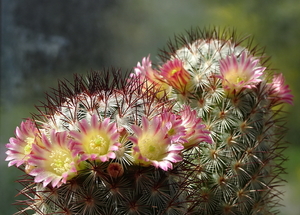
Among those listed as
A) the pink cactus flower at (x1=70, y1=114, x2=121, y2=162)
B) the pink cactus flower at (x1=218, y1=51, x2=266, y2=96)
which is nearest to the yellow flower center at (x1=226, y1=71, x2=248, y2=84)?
the pink cactus flower at (x1=218, y1=51, x2=266, y2=96)

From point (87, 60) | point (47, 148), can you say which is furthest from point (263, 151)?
point (87, 60)

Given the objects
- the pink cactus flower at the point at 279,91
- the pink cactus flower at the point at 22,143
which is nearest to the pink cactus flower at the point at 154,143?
the pink cactus flower at the point at 22,143

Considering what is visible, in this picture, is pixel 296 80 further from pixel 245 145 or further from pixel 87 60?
pixel 245 145

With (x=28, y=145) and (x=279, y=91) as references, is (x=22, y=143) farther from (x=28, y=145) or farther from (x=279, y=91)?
(x=279, y=91)

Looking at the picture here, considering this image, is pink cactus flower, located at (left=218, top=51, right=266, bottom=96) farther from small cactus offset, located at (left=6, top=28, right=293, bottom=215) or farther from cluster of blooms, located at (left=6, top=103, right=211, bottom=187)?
cluster of blooms, located at (left=6, top=103, right=211, bottom=187)

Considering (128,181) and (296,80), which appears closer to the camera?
(128,181)

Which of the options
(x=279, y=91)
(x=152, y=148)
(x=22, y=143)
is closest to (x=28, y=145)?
(x=22, y=143)

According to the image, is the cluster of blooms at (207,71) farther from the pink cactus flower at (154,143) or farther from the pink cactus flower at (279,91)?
the pink cactus flower at (154,143)
